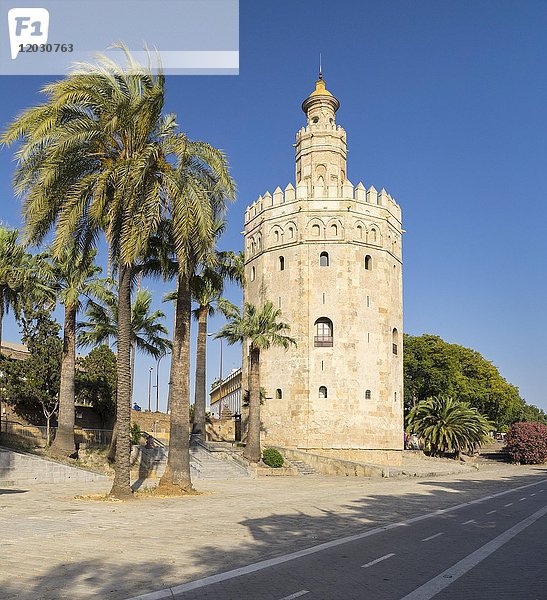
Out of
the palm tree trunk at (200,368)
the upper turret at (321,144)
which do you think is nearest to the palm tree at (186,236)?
the palm tree trunk at (200,368)

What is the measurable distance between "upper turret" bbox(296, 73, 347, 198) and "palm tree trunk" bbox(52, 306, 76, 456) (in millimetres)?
21906

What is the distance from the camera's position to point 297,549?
11773 millimetres

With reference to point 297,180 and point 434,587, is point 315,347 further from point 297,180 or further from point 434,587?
point 434,587

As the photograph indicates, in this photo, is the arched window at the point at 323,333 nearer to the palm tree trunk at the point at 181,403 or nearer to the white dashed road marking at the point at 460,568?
the palm tree trunk at the point at 181,403

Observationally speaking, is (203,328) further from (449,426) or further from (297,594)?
(297,594)

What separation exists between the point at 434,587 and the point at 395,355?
38365 millimetres

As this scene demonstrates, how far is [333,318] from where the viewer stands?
44.2 metres

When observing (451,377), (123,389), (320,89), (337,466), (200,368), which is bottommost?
(337,466)

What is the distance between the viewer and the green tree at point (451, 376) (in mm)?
65375

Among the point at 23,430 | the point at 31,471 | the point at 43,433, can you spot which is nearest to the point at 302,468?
the point at 43,433

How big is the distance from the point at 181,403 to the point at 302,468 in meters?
15.7

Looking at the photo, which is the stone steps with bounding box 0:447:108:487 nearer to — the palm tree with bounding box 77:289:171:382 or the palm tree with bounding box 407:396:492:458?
the palm tree with bounding box 77:289:171:382

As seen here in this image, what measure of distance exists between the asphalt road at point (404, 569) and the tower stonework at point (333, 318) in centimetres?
2781

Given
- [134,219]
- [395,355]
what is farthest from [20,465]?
[395,355]
